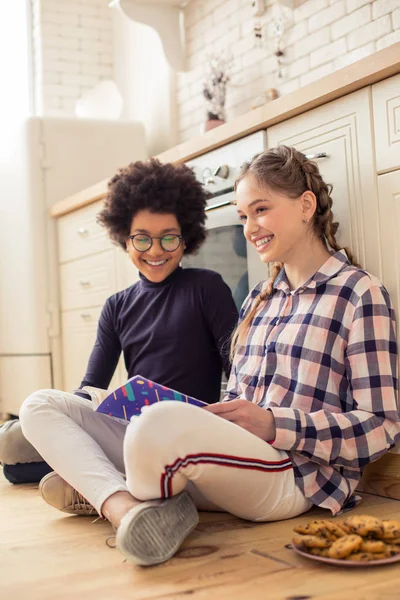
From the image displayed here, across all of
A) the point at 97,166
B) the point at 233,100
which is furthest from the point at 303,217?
the point at 97,166

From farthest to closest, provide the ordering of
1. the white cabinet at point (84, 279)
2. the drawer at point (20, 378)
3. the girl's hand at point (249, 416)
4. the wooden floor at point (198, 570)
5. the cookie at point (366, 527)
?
the drawer at point (20, 378), the white cabinet at point (84, 279), the girl's hand at point (249, 416), the cookie at point (366, 527), the wooden floor at point (198, 570)

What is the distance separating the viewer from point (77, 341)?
3.56 meters

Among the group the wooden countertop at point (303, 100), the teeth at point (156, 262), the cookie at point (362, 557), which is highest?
the wooden countertop at point (303, 100)

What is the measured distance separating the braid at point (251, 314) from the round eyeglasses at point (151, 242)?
378mm

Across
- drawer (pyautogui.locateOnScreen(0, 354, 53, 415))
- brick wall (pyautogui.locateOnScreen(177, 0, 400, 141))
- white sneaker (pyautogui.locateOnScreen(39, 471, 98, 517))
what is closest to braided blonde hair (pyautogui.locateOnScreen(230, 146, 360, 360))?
white sneaker (pyautogui.locateOnScreen(39, 471, 98, 517))

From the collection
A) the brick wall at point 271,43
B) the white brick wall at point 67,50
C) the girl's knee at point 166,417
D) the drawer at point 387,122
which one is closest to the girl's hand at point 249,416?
the girl's knee at point 166,417

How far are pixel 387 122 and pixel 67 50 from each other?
3.19m

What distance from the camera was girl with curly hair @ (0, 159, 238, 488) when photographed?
217 centimetres

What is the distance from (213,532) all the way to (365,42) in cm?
189

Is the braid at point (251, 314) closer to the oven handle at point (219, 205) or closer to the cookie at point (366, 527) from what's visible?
the oven handle at point (219, 205)

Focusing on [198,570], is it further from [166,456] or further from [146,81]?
[146,81]

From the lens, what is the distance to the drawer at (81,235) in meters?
3.30

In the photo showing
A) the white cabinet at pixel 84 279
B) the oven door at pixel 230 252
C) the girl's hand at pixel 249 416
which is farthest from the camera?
the white cabinet at pixel 84 279

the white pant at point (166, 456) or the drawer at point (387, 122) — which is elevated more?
the drawer at point (387, 122)
